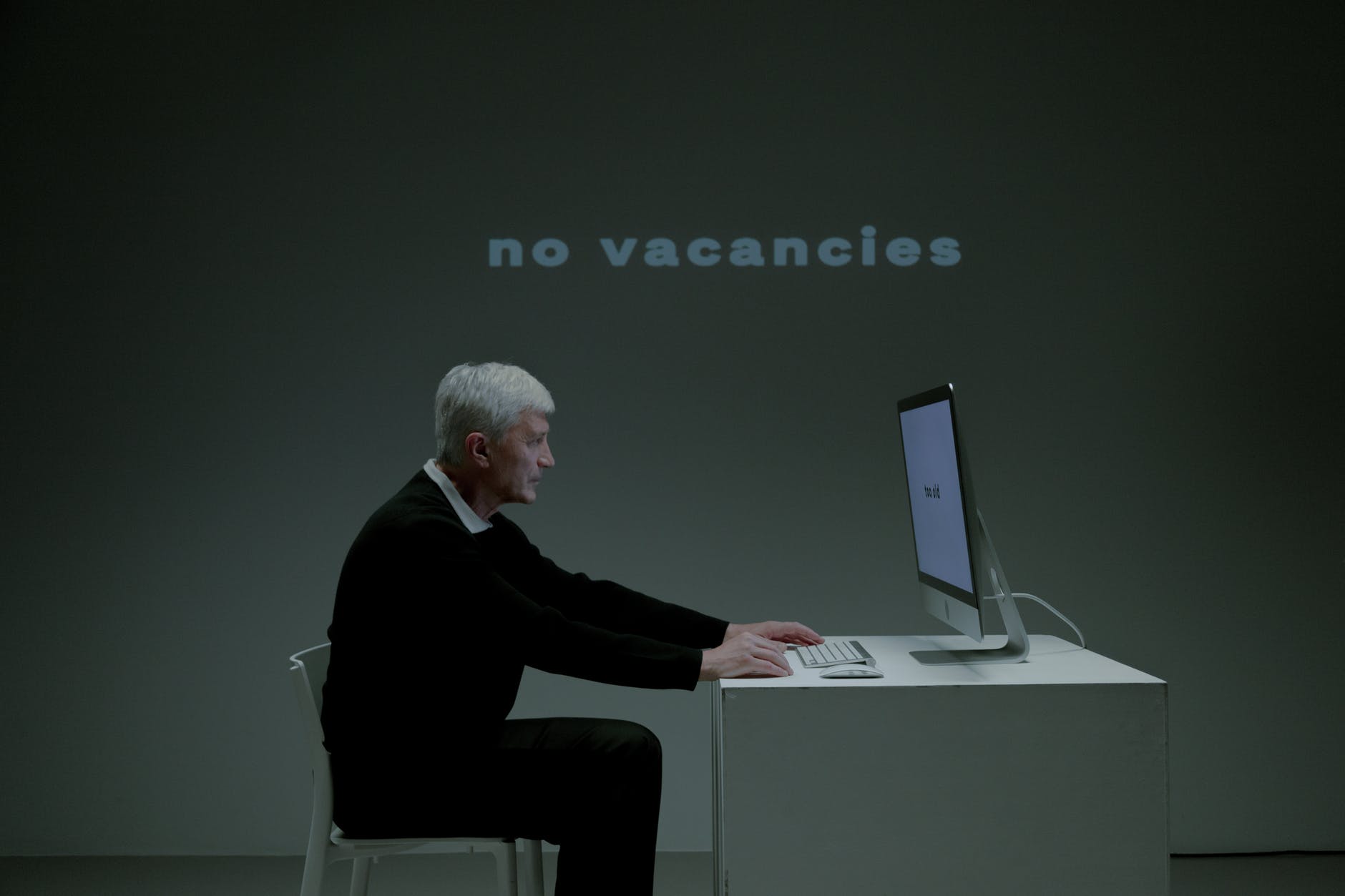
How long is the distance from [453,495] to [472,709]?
1.35 feet

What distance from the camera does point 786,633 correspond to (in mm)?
2209

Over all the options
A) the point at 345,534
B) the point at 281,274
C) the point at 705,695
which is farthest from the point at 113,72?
Answer: the point at 705,695

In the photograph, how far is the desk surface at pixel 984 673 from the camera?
168 cm

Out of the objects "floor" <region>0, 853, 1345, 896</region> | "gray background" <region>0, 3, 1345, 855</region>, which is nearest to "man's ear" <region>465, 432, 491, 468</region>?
"gray background" <region>0, 3, 1345, 855</region>

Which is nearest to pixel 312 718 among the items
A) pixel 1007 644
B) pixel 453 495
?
pixel 453 495

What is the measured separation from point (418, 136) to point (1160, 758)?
101 inches

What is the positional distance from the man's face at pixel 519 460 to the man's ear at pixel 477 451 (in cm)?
1

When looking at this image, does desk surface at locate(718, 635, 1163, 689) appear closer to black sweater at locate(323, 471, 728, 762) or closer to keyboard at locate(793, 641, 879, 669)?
keyboard at locate(793, 641, 879, 669)

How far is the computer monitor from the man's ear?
0.83 m

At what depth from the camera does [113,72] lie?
3.12 m

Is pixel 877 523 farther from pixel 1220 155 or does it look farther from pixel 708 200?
pixel 1220 155

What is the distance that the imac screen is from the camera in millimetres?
1783

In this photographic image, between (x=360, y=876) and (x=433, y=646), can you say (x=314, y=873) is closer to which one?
(x=360, y=876)

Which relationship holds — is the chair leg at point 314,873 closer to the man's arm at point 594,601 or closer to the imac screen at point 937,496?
the man's arm at point 594,601
